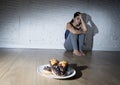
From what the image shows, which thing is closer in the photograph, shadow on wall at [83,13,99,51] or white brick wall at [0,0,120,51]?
white brick wall at [0,0,120,51]

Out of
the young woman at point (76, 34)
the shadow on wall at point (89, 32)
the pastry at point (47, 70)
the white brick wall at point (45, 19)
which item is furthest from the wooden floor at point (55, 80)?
the shadow on wall at point (89, 32)

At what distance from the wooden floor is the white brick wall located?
1.75 feet

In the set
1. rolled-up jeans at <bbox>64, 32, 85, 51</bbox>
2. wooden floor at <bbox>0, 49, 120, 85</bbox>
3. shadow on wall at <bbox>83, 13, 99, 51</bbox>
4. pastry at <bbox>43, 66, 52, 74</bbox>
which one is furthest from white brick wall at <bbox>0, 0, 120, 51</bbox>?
pastry at <bbox>43, 66, 52, 74</bbox>

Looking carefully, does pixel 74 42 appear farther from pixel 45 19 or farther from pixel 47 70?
pixel 47 70

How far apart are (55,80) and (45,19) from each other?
2.14 m

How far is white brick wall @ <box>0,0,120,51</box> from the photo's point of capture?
4.26 m

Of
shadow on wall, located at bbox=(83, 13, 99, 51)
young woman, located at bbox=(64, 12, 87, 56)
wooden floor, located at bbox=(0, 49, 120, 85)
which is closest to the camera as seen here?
wooden floor, located at bbox=(0, 49, 120, 85)

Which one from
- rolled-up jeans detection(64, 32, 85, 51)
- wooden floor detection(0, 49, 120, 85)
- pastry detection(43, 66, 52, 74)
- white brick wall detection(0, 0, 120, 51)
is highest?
white brick wall detection(0, 0, 120, 51)

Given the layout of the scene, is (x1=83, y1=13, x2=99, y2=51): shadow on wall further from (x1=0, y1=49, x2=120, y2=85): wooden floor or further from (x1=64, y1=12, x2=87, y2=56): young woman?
(x1=0, y1=49, x2=120, y2=85): wooden floor

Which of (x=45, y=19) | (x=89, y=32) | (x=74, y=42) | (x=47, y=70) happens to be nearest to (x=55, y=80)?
(x=47, y=70)

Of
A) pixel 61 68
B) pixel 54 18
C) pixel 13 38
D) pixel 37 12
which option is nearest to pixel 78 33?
pixel 54 18

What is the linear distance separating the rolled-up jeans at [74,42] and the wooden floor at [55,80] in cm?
19

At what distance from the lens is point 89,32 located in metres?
4.51

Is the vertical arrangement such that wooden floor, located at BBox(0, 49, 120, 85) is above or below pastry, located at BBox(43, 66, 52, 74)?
below
